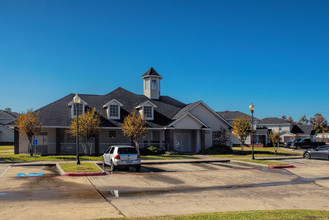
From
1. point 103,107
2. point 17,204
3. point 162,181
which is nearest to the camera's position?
point 17,204

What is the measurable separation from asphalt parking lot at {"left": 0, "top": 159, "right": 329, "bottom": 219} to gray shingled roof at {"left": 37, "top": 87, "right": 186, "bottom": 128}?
1508cm

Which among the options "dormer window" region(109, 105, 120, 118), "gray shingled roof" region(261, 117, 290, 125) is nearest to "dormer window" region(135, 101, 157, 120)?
"dormer window" region(109, 105, 120, 118)

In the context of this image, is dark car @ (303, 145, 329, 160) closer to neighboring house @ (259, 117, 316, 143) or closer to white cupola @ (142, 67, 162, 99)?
white cupola @ (142, 67, 162, 99)

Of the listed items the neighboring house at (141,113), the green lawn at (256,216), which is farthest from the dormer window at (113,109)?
the green lawn at (256,216)

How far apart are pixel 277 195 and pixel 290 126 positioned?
6243 centimetres

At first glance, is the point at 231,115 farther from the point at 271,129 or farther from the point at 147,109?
the point at 147,109

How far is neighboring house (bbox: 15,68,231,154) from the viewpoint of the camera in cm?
3203

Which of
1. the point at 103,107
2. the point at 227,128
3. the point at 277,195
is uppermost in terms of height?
the point at 103,107

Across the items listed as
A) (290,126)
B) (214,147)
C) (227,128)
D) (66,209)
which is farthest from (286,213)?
(290,126)

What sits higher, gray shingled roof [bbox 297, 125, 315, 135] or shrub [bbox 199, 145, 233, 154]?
gray shingled roof [bbox 297, 125, 315, 135]

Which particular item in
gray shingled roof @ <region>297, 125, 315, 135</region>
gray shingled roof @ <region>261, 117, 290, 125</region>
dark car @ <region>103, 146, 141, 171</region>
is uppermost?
gray shingled roof @ <region>261, 117, 290, 125</region>

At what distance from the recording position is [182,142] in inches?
1455

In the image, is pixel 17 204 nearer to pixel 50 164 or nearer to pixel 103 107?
pixel 50 164

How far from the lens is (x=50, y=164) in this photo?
74.4ft
